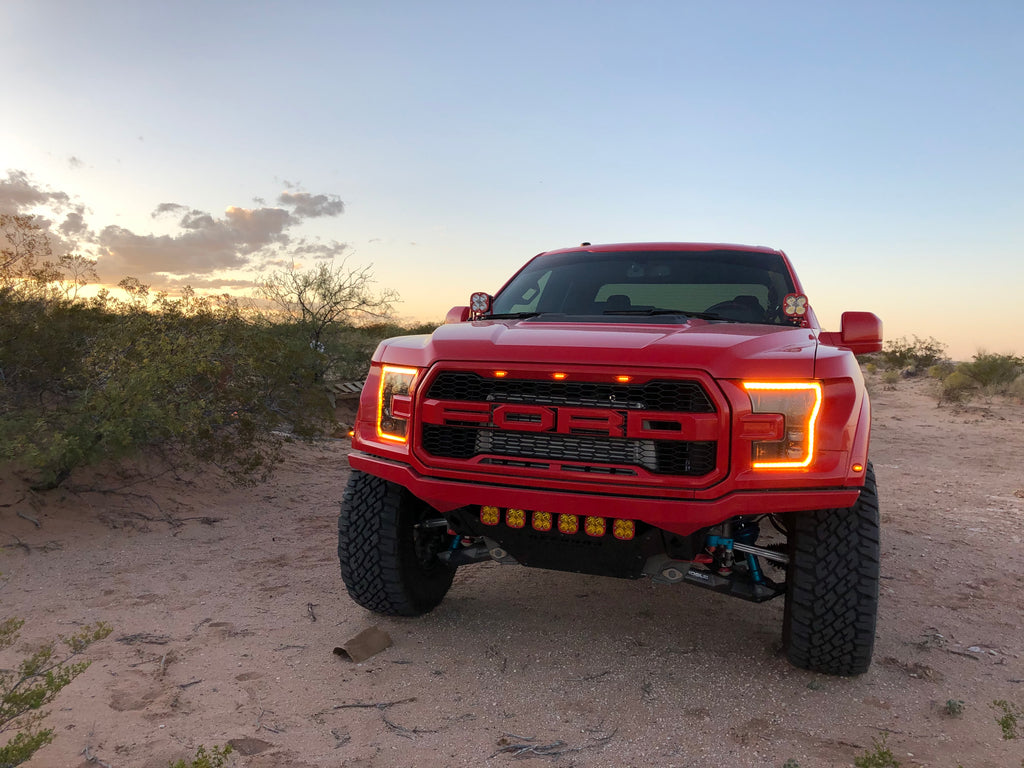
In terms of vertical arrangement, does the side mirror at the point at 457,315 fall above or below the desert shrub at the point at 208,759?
above

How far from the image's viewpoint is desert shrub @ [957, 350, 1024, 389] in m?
20.3

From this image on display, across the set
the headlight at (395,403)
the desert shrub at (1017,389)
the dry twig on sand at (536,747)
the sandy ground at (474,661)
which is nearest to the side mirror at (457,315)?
the headlight at (395,403)

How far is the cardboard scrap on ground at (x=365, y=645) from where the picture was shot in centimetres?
350

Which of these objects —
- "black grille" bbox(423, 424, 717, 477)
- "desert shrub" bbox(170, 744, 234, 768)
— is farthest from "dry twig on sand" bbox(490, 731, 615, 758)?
"black grille" bbox(423, 424, 717, 477)

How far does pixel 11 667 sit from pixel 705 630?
11.3 feet

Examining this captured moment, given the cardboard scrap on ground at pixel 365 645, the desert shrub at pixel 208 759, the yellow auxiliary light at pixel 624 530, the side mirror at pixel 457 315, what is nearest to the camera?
the desert shrub at pixel 208 759

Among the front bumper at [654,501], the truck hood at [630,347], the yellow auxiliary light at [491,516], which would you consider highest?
the truck hood at [630,347]

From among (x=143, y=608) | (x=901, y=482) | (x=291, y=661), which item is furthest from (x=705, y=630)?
(x=901, y=482)

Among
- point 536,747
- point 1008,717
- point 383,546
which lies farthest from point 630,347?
point 1008,717

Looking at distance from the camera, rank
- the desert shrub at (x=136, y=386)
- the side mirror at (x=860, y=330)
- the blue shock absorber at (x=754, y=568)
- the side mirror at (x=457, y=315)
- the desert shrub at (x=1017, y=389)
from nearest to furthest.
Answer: the blue shock absorber at (x=754, y=568) < the side mirror at (x=860, y=330) < the side mirror at (x=457, y=315) < the desert shrub at (x=136, y=386) < the desert shrub at (x=1017, y=389)

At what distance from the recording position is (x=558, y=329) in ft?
10.9

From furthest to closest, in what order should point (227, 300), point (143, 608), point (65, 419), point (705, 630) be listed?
point (227, 300) < point (65, 419) < point (143, 608) < point (705, 630)

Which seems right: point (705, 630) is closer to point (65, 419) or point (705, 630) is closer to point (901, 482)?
point (65, 419)

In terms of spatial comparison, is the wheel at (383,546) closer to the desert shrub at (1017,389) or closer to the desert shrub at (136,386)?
the desert shrub at (136,386)
